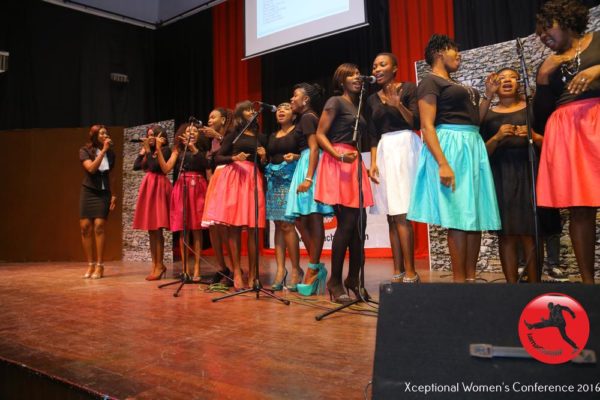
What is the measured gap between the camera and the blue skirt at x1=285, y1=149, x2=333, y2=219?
286cm

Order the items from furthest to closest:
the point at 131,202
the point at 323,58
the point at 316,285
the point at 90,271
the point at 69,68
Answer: the point at 69,68 < the point at 323,58 < the point at 131,202 < the point at 90,271 < the point at 316,285

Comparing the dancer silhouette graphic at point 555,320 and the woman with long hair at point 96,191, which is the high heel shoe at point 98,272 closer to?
the woman with long hair at point 96,191

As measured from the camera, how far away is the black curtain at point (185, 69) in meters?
8.70

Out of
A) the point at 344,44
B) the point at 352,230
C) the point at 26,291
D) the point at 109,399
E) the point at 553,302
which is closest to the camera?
the point at 553,302

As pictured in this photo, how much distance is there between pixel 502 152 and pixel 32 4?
29.7 ft

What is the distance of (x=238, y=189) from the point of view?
3309mm

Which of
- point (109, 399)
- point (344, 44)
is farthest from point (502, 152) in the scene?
point (344, 44)

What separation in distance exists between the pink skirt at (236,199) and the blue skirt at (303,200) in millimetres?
419

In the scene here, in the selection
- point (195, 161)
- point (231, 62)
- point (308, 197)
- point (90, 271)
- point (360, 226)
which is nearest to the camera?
point (360, 226)

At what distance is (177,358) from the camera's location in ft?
5.43

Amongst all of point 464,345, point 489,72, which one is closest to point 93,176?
point 489,72

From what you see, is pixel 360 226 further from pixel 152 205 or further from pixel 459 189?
pixel 152 205

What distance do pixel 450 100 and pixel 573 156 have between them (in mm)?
609

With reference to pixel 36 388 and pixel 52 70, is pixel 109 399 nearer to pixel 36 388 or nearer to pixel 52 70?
pixel 36 388
